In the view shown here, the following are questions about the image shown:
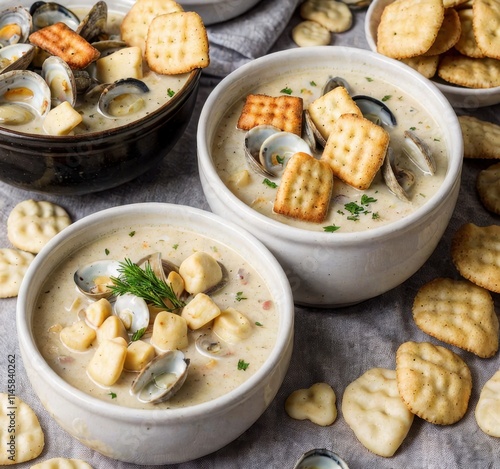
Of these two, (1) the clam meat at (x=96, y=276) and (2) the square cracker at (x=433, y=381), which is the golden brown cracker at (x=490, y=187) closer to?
(2) the square cracker at (x=433, y=381)

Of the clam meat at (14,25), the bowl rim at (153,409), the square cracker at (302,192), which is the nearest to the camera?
the bowl rim at (153,409)

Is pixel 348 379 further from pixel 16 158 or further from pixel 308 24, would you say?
pixel 308 24

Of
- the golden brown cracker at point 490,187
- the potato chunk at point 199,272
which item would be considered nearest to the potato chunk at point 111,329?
the potato chunk at point 199,272

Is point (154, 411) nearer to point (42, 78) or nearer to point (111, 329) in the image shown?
point (111, 329)

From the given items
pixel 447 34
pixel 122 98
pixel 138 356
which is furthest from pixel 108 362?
pixel 447 34

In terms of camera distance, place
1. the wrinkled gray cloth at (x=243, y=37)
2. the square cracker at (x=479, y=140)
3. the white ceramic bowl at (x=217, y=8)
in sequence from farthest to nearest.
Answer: the wrinkled gray cloth at (x=243, y=37)
the white ceramic bowl at (x=217, y=8)
the square cracker at (x=479, y=140)

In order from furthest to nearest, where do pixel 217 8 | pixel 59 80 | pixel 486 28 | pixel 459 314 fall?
pixel 217 8 → pixel 486 28 → pixel 59 80 → pixel 459 314

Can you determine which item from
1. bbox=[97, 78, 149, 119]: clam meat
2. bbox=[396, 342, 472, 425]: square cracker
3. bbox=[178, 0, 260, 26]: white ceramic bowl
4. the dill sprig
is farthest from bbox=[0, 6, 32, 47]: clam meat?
bbox=[396, 342, 472, 425]: square cracker
